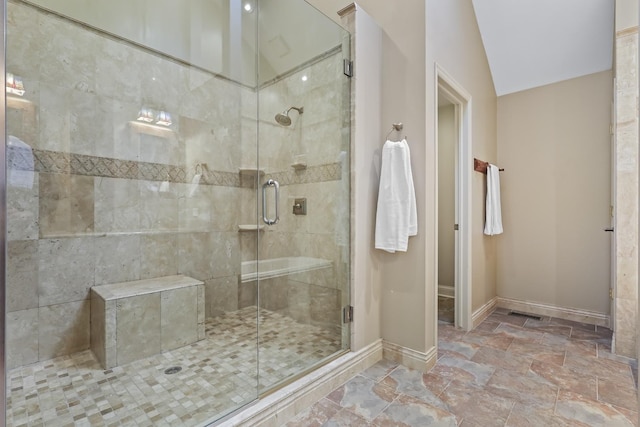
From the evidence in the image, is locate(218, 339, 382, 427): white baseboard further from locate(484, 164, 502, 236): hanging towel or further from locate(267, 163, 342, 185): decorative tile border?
locate(484, 164, 502, 236): hanging towel

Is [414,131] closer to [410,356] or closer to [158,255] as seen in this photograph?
[410,356]

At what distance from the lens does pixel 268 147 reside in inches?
94.9

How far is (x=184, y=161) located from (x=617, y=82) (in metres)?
3.52

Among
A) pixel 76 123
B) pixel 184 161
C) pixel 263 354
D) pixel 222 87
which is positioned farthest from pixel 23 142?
pixel 263 354

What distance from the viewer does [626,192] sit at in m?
2.29

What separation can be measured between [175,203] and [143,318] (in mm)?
998

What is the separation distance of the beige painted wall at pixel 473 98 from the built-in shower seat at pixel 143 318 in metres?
1.79

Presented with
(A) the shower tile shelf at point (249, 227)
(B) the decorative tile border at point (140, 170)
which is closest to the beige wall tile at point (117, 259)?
(B) the decorative tile border at point (140, 170)

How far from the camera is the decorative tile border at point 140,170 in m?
2.13

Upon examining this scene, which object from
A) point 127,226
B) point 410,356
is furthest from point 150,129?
point 410,356

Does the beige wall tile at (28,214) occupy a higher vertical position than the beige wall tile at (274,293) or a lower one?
higher

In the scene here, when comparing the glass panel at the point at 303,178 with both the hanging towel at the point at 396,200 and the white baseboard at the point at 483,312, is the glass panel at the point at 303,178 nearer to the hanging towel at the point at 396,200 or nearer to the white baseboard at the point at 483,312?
the hanging towel at the point at 396,200

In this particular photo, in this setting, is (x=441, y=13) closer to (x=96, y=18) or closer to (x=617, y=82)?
(x=617, y=82)

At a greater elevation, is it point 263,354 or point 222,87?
point 222,87
